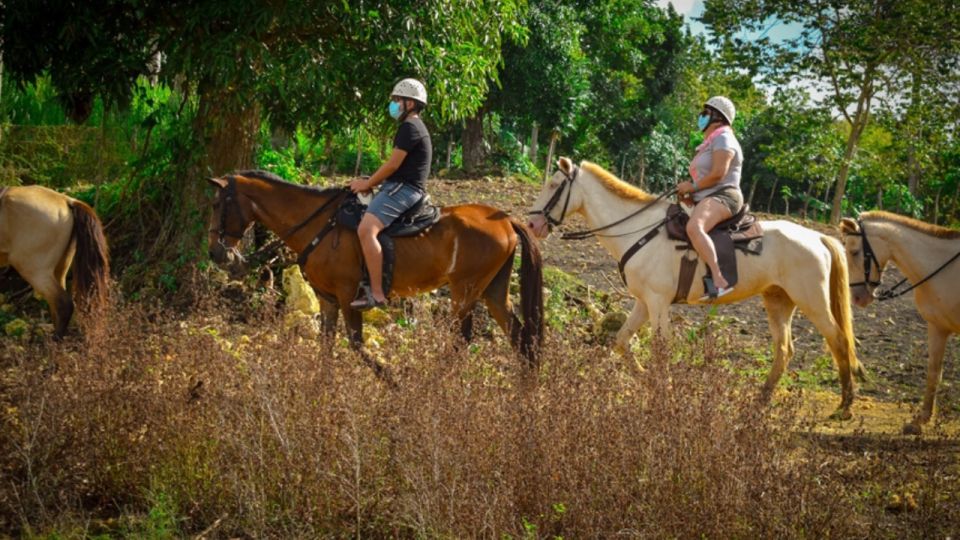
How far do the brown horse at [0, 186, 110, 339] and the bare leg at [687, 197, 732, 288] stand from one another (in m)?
5.40

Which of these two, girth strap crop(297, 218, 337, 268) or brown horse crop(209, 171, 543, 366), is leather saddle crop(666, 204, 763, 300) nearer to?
brown horse crop(209, 171, 543, 366)

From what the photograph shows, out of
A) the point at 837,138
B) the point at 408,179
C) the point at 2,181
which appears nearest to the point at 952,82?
the point at 837,138

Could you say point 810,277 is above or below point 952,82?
below

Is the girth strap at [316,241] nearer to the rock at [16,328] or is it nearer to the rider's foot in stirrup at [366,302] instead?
the rider's foot in stirrup at [366,302]

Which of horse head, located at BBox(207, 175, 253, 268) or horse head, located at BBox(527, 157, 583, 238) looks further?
horse head, located at BBox(527, 157, 583, 238)

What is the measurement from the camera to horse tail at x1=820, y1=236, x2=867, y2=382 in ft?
30.3

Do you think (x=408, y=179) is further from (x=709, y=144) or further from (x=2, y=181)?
(x=2, y=181)

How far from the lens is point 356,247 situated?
27.9ft

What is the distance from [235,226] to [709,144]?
13.2ft

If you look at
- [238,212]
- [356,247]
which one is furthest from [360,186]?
[238,212]

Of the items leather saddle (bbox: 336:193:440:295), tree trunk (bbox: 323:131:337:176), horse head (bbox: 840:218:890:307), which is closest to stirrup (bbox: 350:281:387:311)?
leather saddle (bbox: 336:193:440:295)

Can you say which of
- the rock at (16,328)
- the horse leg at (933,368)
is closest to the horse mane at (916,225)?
the horse leg at (933,368)

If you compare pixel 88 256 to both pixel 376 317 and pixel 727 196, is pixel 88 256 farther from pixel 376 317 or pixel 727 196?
pixel 727 196

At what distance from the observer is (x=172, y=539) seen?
5.08 meters
